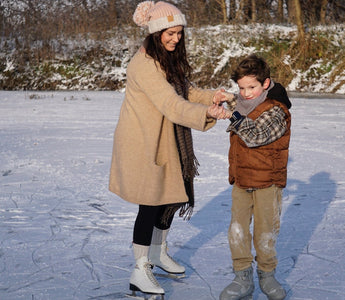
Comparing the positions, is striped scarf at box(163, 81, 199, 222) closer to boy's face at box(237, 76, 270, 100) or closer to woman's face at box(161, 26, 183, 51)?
woman's face at box(161, 26, 183, 51)

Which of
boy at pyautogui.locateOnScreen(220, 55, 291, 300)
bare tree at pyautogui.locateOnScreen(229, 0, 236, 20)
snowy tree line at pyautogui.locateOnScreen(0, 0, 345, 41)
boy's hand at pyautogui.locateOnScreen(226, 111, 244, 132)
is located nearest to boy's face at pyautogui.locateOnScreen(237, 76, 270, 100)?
boy at pyautogui.locateOnScreen(220, 55, 291, 300)

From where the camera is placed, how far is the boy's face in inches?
104

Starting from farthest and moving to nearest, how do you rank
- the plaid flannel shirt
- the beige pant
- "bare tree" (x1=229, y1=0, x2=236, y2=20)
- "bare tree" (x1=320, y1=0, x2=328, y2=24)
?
1. "bare tree" (x1=229, y1=0, x2=236, y2=20)
2. "bare tree" (x1=320, y1=0, x2=328, y2=24)
3. the beige pant
4. the plaid flannel shirt

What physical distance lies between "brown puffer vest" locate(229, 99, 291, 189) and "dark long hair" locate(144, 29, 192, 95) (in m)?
0.47

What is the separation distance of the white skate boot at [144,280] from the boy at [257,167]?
0.36 metres

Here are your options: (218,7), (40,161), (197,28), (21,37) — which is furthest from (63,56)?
(40,161)

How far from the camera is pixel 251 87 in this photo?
8.75 ft

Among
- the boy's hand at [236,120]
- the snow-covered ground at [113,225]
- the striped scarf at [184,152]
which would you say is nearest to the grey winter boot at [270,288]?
the snow-covered ground at [113,225]

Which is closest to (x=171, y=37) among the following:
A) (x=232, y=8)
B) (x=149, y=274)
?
(x=149, y=274)

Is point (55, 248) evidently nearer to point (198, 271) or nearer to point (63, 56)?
point (198, 271)

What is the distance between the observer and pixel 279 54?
18453mm

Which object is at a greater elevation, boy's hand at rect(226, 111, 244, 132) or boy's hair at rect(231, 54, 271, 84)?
boy's hair at rect(231, 54, 271, 84)

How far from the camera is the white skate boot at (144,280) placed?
9.43 feet

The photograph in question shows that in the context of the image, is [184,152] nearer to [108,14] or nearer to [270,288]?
[270,288]
